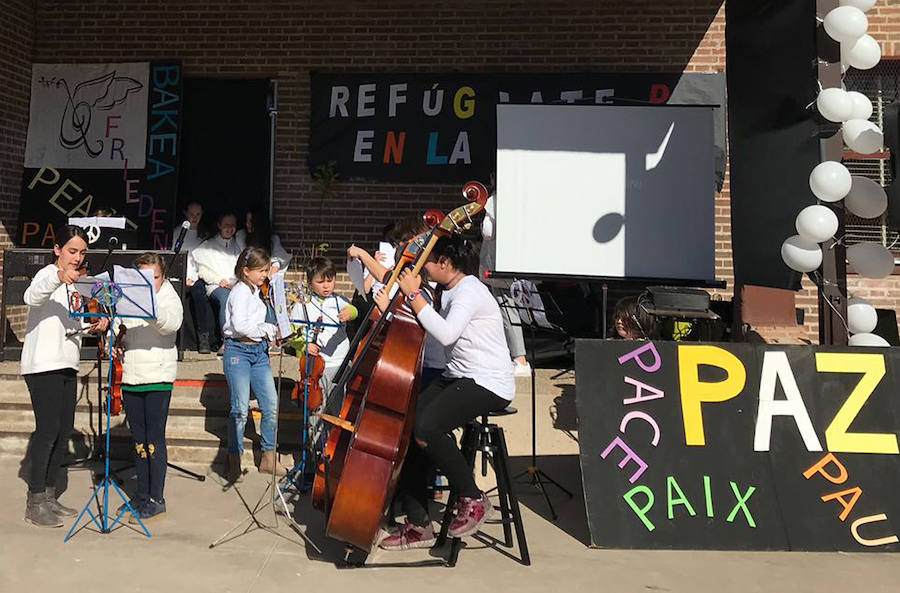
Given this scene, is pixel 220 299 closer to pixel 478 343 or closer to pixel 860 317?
pixel 478 343

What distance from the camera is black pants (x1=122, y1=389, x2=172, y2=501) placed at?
5.34m

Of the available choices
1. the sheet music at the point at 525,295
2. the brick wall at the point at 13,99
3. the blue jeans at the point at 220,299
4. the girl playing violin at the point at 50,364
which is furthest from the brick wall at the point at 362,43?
the girl playing violin at the point at 50,364

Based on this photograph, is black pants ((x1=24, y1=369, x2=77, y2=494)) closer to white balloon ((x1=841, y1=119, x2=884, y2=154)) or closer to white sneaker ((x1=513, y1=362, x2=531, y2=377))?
white sneaker ((x1=513, y1=362, x2=531, y2=377))

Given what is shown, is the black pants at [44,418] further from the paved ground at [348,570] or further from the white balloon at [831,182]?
the white balloon at [831,182]

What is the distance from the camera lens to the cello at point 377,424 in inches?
170

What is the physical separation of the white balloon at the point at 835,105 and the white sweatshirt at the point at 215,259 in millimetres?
6140

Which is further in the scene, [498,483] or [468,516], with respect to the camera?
[498,483]

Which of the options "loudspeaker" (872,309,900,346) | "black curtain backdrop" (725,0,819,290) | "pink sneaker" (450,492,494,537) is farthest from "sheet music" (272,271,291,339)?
"loudspeaker" (872,309,900,346)

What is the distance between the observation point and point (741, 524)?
497 centimetres

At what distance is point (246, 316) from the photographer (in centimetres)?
617

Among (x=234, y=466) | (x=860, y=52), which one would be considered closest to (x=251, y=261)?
(x=234, y=466)

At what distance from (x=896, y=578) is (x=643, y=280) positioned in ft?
10.8

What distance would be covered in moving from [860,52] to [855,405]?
8.67ft

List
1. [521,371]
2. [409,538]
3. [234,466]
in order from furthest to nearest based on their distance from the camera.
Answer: [521,371]
[234,466]
[409,538]
